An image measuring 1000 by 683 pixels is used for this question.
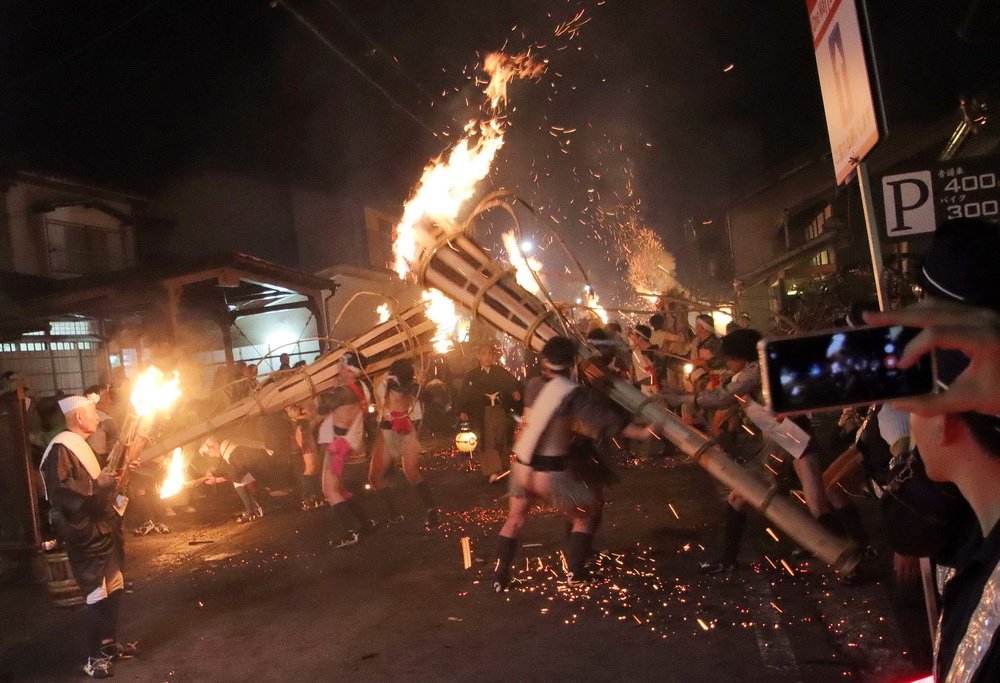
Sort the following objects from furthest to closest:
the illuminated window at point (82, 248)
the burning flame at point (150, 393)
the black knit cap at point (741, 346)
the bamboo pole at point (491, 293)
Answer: the illuminated window at point (82, 248) → the black knit cap at point (741, 346) → the burning flame at point (150, 393) → the bamboo pole at point (491, 293)

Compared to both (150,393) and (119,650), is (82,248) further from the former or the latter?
(119,650)

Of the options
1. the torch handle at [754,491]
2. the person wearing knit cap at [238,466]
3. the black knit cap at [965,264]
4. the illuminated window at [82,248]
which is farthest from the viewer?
the illuminated window at [82,248]

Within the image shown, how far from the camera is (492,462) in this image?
34.6ft

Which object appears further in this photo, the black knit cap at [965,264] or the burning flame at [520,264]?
the burning flame at [520,264]

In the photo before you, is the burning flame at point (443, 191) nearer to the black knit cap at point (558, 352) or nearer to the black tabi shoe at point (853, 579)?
the black knit cap at point (558, 352)

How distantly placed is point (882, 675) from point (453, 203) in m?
4.76

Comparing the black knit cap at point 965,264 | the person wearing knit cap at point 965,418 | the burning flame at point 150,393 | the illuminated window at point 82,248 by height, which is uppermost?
the illuminated window at point 82,248

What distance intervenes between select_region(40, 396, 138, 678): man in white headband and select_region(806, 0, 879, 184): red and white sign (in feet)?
17.2

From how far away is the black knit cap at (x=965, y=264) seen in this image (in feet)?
4.78

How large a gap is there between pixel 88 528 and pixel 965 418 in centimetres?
558

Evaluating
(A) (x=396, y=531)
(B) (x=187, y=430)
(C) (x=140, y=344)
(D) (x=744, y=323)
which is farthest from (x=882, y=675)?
(C) (x=140, y=344)

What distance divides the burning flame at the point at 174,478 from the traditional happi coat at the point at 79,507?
14.6ft

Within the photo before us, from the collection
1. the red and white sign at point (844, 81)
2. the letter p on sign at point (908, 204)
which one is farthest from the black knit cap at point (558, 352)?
the red and white sign at point (844, 81)

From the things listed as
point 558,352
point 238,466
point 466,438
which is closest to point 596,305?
point 558,352
